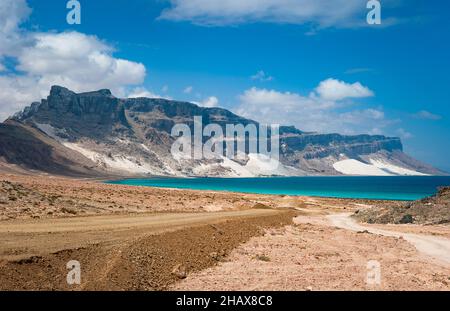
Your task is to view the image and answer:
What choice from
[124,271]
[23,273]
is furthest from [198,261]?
[23,273]

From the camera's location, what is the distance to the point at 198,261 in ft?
66.6

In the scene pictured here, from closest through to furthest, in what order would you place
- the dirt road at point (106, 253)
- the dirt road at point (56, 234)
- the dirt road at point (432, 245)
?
the dirt road at point (106, 253) < the dirt road at point (56, 234) < the dirt road at point (432, 245)

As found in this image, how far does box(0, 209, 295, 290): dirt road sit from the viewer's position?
50.6 ft

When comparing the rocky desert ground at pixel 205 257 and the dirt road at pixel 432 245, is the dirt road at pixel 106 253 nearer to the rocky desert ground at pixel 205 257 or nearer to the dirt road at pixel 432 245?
the rocky desert ground at pixel 205 257

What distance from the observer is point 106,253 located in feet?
60.7

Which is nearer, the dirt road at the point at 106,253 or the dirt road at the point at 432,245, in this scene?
the dirt road at the point at 106,253

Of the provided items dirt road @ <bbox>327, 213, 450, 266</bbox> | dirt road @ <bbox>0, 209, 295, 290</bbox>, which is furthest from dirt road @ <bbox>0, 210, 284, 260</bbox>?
dirt road @ <bbox>327, 213, 450, 266</bbox>

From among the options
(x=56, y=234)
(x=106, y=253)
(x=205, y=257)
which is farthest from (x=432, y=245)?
(x=56, y=234)

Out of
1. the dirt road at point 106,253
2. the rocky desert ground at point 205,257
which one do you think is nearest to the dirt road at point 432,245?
the rocky desert ground at point 205,257

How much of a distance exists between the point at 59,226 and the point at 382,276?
58.7 ft

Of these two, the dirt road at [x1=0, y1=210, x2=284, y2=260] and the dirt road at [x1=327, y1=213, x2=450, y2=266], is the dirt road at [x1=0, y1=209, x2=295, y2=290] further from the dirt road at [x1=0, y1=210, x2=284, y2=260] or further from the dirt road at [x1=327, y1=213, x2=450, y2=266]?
the dirt road at [x1=327, y1=213, x2=450, y2=266]

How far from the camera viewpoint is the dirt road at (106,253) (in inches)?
607

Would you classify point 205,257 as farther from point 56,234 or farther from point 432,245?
point 432,245
